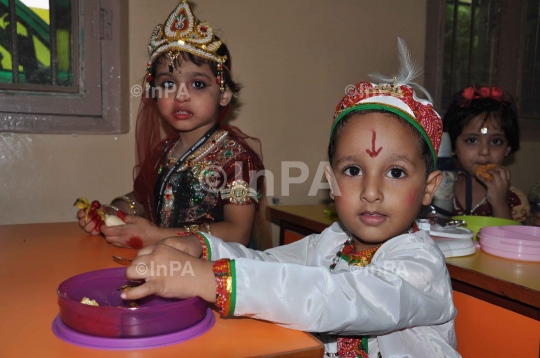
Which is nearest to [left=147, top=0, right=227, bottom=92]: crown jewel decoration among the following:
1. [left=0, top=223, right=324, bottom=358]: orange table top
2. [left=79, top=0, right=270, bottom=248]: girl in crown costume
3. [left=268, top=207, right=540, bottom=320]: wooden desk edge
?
[left=79, top=0, right=270, bottom=248]: girl in crown costume

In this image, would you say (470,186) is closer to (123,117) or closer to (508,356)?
(508,356)

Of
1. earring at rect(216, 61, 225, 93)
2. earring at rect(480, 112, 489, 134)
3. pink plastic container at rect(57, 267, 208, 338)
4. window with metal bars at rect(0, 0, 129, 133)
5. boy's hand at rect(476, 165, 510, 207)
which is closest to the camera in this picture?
pink plastic container at rect(57, 267, 208, 338)

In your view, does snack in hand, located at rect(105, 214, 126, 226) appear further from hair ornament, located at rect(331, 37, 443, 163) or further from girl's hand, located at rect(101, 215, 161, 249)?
hair ornament, located at rect(331, 37, 443, 163)

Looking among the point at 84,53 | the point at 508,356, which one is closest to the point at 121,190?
the point at 84,53

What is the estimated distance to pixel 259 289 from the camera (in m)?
0.67

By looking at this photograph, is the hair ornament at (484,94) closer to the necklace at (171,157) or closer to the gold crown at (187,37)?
the gold crown at (187,37)

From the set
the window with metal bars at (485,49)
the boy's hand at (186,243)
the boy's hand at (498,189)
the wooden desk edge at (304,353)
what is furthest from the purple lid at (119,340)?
the window with metal bars at (485,49)

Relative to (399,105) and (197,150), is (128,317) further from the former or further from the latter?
(197,150)

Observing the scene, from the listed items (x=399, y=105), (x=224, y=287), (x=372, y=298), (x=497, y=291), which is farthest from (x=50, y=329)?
(x=497, y=291)

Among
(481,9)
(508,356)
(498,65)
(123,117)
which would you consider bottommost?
(508,356)

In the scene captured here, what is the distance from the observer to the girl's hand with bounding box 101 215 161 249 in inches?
45.3

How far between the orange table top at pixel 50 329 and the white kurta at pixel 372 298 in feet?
0.13

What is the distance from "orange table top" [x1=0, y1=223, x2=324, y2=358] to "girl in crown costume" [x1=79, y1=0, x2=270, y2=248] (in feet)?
1.39

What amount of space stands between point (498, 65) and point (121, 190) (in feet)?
8.29
